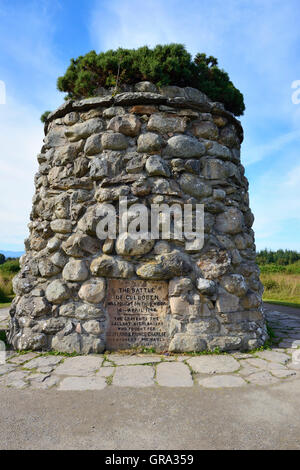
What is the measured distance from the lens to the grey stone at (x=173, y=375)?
2.73 metres

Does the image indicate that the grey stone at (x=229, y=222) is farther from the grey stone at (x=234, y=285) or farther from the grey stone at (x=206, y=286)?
the grey stone at (x=206, y=286)

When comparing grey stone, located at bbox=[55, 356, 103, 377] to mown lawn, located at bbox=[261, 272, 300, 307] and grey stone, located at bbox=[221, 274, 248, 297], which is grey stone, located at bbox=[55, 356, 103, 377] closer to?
grey stone, located at bbox=[221, 274, 248, 297]

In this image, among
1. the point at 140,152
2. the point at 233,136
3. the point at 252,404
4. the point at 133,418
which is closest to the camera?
the point at 133,418

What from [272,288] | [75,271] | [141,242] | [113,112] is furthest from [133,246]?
[272,288]

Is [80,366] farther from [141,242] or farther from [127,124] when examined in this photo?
[127,124]

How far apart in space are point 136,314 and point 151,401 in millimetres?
1309

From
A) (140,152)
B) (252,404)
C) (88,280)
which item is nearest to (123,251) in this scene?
(88,280)

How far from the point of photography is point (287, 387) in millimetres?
2654

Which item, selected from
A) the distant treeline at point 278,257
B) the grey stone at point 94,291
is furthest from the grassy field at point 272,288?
the distant treeline at point 278,257

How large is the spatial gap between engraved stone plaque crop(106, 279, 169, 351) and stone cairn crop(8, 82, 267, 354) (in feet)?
0.14

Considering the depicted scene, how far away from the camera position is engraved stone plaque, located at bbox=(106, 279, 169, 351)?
3.59 meters

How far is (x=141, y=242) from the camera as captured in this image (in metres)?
3.68
